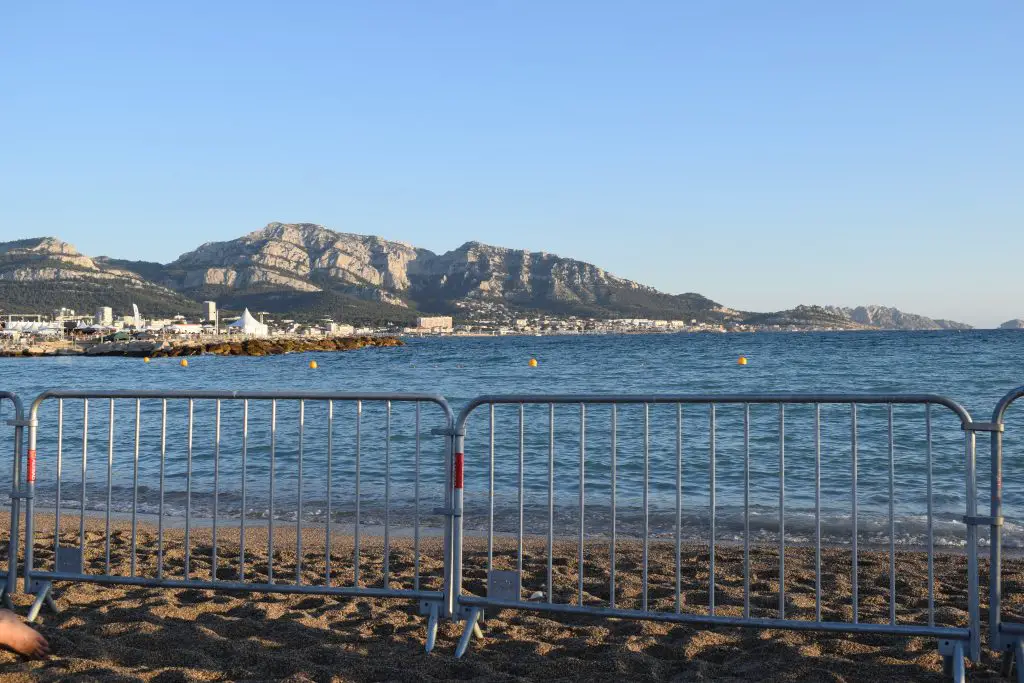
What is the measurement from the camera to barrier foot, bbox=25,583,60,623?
5.93 m

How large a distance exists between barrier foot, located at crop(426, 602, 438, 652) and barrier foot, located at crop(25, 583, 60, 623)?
263 cm

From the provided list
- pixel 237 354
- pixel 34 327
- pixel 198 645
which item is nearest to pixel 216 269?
pixel 34 327

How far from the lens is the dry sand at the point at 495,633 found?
4.89 metres

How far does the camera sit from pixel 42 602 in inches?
239

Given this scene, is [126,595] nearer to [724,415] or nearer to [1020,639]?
[1020,639]

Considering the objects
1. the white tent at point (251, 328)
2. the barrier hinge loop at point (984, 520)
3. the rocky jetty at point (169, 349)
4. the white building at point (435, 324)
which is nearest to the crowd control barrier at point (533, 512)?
the barrier hinge loop at point (984, 520)

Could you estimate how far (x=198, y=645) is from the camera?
17.4ft

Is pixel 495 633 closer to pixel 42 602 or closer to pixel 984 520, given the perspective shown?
pixel 984 520

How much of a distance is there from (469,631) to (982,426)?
3165 millimetres

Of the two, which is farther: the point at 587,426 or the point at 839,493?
the point at 587,426

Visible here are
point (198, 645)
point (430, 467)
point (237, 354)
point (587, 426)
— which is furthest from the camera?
point (237, 354)

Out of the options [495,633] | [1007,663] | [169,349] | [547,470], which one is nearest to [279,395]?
[495,633]

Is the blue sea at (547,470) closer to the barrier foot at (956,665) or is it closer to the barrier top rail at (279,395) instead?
the barrier top rail at (279,395)

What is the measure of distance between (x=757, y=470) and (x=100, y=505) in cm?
901
